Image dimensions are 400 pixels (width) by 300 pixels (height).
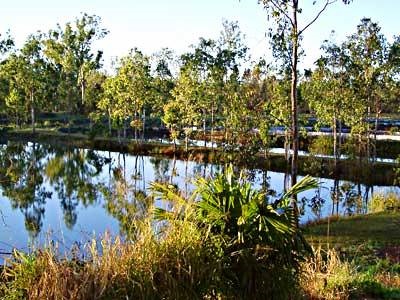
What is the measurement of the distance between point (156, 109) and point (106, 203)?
1302 inches

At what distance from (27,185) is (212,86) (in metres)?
20.3

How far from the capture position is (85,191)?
29.4 m

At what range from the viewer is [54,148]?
51.1m

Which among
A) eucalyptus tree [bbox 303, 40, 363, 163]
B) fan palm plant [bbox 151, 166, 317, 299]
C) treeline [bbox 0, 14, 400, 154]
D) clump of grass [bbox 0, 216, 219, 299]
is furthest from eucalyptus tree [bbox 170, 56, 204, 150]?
clump of grass [bbox 0, 216, 219, 299]

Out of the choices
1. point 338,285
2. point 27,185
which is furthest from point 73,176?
point 338,285

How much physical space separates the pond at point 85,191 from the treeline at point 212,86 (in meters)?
4.31

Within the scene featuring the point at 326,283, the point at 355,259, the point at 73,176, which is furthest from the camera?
the point at 73,176

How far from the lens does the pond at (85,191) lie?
18972mm

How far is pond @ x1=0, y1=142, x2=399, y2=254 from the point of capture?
18972mm

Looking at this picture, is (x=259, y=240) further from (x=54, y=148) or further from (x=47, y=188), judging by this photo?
(x=54, y=148)

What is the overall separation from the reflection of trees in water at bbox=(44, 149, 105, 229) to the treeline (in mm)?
6333

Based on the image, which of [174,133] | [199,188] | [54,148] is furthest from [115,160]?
[199,188]

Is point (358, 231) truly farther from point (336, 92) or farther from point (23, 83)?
point (23, 83)

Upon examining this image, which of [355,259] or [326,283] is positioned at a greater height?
[326,283]
